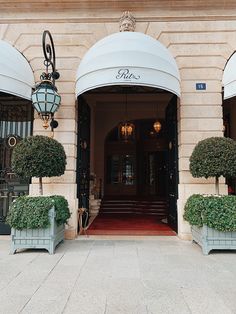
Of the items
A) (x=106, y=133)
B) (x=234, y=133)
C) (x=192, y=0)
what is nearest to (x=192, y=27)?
(x=192, y=0)

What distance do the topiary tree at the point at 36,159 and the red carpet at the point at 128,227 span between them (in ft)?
8.50

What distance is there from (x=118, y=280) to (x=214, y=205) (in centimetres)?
254

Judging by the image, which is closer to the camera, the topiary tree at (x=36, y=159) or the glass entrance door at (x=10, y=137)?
the topiary tree at (x=36, y=159)

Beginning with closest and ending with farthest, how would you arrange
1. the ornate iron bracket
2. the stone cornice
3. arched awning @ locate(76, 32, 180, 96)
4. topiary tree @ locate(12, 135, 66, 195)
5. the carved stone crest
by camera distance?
1. topiary tree @ locate(12, 135, 66, 195)
2. arched awning @ locate(76, 32, 180, 96)
3. the ornate iron bracket
4. the carved stone crest
5. the stone cornice

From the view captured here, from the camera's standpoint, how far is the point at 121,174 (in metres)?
16.0

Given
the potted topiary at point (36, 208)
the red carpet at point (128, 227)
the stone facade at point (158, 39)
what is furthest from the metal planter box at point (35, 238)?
the red carpet at point (128, 227)

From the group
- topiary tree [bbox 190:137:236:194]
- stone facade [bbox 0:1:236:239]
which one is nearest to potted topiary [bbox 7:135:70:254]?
stone facade [bbox 0:1:236:239]

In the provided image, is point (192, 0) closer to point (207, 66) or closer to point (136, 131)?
point (207, 66)

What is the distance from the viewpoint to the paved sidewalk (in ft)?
10.7

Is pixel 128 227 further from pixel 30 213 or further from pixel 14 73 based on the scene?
pixel 14 73

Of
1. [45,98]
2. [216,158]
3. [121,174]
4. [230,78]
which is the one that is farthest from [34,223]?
[121,174]

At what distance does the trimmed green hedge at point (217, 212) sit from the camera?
5.38 m

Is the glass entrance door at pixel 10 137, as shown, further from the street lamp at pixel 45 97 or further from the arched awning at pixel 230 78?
the arched awning at pixel 230 78

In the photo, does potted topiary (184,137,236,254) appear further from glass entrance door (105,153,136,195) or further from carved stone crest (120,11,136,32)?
glass entrance door (105,153,136,195)
